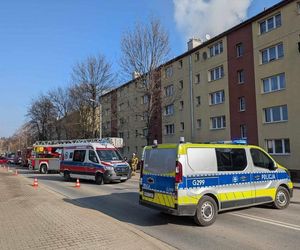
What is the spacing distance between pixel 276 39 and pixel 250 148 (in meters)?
18.9

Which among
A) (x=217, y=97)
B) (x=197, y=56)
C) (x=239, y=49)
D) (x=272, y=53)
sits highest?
(x=197, y=56)

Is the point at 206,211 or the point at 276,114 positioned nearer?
the point at 206,211

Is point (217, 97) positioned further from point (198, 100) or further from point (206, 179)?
point (206, 179)

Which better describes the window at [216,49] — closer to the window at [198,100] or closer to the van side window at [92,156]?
the window at [198,100]

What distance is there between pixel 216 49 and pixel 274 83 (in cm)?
845

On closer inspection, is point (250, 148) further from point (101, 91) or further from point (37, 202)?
point (101, 91)

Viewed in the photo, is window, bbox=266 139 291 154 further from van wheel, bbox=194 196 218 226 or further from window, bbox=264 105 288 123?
van wheel, bbox=194 196 218 226

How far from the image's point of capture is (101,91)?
147 ft

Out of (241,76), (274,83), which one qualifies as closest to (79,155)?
(274,83)

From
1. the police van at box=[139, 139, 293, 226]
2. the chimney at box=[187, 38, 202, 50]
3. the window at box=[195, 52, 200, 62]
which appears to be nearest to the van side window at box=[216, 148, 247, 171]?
the police van at box=[139, 139, 293, 226]

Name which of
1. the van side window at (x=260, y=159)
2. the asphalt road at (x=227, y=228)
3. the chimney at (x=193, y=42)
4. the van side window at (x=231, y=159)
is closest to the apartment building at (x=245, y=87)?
the chimney at (x=193, y=42)

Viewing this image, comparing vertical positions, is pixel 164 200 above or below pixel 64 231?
above

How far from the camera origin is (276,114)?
26656mm

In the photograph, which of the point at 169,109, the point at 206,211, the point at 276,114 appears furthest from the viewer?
the point at 169,109
